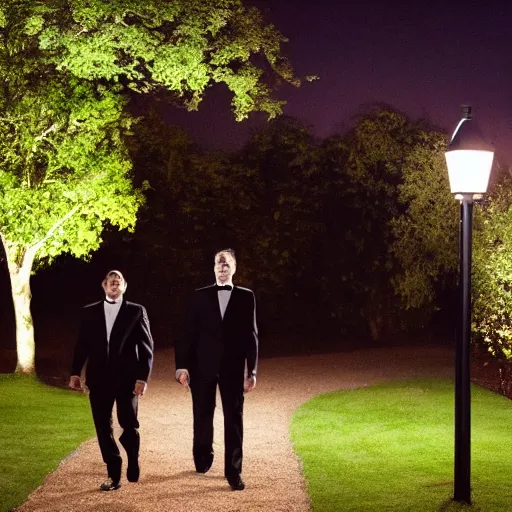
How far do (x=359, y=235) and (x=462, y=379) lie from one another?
23.6 metres

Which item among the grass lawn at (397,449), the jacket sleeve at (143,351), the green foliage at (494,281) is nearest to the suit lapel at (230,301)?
the jacket sleeve at (143,351)

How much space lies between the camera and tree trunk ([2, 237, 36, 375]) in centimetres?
2033

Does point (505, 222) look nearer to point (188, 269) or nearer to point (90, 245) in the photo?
point (90, 245)

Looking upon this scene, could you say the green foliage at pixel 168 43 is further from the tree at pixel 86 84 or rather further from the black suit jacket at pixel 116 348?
the black suit jacket at pixel 116 348

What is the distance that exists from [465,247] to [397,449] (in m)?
4.68

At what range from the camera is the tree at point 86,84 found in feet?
59.1

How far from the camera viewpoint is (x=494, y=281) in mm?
19797

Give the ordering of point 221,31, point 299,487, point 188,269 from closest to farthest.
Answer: point 299,487 < point 221,31 < point 188,269

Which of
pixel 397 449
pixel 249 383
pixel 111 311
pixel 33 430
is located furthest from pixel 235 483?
pixel 33 430

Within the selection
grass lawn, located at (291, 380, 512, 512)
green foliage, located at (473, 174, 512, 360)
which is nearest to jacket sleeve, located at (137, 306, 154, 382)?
grass lawn, located at (291, 380, 512, 512)

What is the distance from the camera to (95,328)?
8.85 m

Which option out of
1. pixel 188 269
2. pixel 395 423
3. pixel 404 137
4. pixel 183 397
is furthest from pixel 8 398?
pixel 404 137

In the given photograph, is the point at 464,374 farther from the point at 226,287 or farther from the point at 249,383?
the point at 226,287

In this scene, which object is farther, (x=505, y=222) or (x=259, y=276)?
(x=259, y=276)
